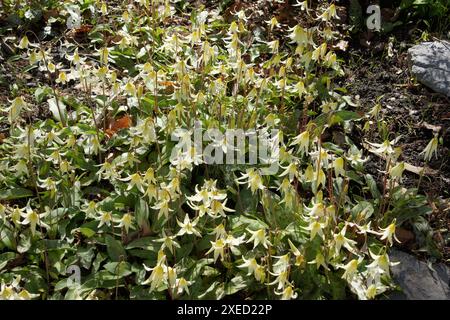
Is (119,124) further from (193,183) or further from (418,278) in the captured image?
(418,278)

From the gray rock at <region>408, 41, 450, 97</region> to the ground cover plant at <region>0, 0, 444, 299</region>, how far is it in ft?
1.56

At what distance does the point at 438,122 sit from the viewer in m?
3.94

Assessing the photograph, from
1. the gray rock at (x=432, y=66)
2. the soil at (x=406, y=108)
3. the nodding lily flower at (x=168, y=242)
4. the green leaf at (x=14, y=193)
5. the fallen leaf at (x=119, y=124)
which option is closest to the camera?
the nodding lily flower at (x=168, y=242)

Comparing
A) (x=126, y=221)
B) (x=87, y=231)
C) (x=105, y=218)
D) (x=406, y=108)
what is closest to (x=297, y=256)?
(x=126, y=221)

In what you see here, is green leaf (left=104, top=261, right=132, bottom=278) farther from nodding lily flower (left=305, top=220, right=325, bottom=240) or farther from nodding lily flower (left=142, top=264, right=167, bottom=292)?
nodding lily flower (left=305, top=220, right=325, bottom=240)

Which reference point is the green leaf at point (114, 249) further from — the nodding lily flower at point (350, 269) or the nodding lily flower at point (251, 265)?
the nodding lily flower at point (350, 269)

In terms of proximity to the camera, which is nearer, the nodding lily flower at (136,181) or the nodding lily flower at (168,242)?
the nodding lily flower at (168,242)

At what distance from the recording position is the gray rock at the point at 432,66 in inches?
163

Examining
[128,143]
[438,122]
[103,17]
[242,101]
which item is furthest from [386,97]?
[103,17]

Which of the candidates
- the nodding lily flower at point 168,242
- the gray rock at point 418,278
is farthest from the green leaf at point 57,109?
the gray rock at point 418,278

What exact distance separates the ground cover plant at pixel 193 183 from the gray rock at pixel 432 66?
0.47 m

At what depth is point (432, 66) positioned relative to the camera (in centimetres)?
417

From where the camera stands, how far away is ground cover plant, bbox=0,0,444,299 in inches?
113

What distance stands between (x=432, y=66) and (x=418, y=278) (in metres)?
1.70
